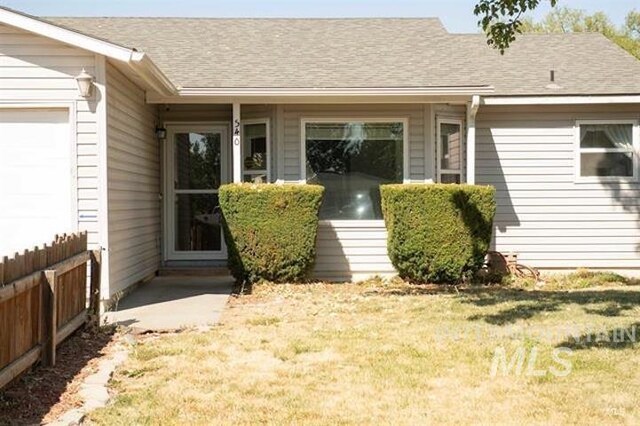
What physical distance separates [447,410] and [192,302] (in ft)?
16.3

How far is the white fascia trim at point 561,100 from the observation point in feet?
35.9

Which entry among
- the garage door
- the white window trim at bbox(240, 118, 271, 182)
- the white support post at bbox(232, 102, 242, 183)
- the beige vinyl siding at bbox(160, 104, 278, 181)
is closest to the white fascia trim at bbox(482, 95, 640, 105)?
the white window trim at bbox(240, 118, 271, 182)

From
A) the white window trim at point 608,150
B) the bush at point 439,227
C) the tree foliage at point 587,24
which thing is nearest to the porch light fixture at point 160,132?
the bush at point 439,227

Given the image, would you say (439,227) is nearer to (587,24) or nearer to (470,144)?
(470,144)

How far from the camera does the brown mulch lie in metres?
4.34

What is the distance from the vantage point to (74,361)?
224 inches

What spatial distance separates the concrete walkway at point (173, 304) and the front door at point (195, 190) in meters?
0.80

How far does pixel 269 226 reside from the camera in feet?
32.0

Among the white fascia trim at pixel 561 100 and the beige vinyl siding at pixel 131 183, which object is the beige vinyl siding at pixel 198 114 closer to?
the beige vinyl siding at pixel 131 183

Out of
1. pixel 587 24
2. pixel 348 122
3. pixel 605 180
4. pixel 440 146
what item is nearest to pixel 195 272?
pixel 348 122

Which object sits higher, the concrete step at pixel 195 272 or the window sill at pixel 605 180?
the window sill at pixel 605 180

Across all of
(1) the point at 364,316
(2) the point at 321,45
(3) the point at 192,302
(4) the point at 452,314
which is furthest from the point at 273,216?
(2) the point at 321,45

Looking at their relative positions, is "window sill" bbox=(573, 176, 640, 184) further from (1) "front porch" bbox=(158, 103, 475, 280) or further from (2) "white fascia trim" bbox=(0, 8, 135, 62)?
(2) "white fascia trim" bbox=(0, 8, 135, 62)

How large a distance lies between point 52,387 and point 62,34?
14.1 ft
